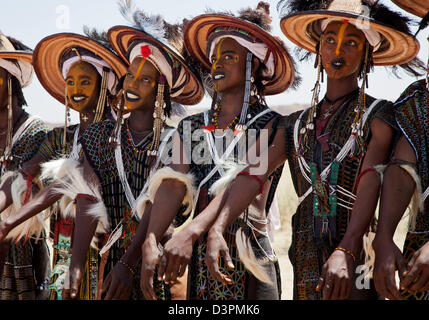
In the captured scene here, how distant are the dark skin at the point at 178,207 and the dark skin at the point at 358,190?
13 centimetres

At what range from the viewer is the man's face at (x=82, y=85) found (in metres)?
6.07

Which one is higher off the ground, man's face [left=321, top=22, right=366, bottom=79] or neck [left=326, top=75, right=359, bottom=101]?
man's face [left=321, top=22, right=366, bottom=79]

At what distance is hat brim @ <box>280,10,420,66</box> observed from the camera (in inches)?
162

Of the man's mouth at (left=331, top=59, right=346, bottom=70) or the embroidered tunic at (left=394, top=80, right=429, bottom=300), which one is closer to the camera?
the embroidered tunic at (left=394, top=80, right=429, bottom=300)

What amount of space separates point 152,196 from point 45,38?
245 centimetres

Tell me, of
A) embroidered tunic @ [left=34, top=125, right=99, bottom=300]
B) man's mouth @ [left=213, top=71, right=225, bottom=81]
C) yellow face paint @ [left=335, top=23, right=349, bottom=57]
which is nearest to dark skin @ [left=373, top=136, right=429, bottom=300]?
yellow face paint @ [left=335, top=23, right=349, bottom=57]

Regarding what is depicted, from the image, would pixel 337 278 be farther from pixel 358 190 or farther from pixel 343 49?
pixel 343 49

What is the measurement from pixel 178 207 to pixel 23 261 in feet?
8.59

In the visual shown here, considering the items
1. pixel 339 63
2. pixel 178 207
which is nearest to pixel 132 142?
pixel 178 207

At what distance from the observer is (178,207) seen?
14.8 feet

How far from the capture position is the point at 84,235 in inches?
198

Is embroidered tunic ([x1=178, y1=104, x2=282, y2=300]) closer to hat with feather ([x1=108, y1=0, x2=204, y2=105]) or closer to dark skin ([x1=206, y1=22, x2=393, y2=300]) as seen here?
dark skin ([x1=206, y1=22, x2=393, y2=300])

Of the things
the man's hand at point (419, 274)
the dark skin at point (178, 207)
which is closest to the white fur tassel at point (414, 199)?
the man's hand at point (419, 274)

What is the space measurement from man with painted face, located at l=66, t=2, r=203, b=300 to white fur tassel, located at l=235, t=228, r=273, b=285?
2.54 ft
